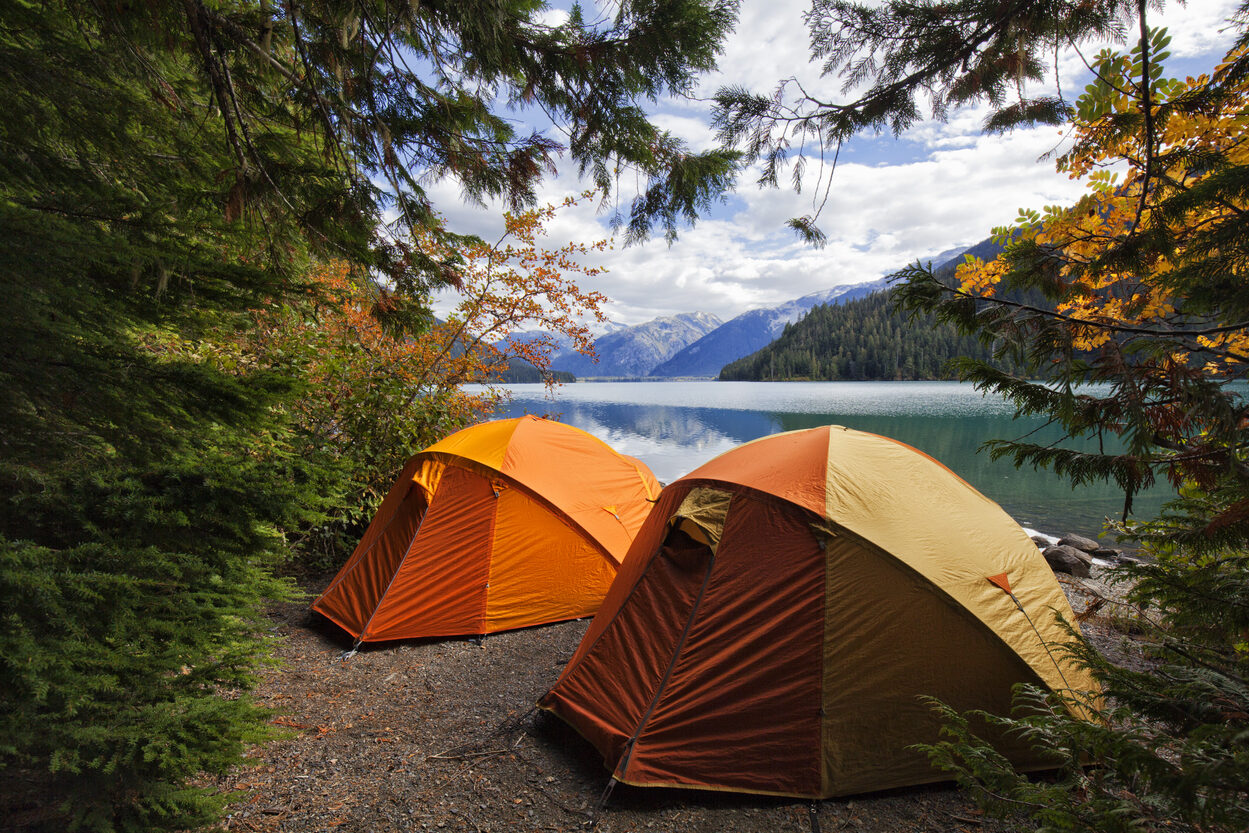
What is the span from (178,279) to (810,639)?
4062 mm

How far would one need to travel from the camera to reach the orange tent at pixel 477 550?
5281 mm

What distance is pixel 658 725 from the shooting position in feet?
10.9

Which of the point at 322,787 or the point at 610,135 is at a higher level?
the point at 610,135

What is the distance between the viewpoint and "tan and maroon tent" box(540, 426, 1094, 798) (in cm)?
318

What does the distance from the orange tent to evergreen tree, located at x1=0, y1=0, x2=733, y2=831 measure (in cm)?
248

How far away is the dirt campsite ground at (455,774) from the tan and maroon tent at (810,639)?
0.15 metres

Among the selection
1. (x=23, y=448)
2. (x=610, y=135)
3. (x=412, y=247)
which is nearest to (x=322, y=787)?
(x=23, y=448)

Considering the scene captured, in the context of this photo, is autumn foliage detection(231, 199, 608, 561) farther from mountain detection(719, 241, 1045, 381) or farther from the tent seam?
mountain detection(719, 241, 1045, 381)

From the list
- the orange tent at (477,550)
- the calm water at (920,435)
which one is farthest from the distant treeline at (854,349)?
the orange tent at (477,550)

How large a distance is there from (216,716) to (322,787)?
1.51 metres

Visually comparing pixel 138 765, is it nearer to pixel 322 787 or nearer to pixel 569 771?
pixel 322 787

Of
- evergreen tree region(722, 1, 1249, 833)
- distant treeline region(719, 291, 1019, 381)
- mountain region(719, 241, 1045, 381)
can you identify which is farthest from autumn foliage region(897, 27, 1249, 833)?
distant treeline region(719, 291, 1019, 381)

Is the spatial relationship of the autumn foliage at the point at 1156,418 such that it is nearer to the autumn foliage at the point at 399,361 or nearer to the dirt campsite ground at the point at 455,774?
the dirt campsite ground at the point at 455,774

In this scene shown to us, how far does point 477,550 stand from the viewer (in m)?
5.42
